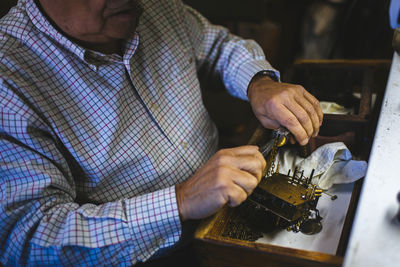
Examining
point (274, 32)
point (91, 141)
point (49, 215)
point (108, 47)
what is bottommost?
point (49, 215)

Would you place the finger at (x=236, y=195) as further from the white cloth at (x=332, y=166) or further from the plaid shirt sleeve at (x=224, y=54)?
the plaid shirt sleeve at (x=224, y=54)

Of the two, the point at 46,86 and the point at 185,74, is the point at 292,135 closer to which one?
the point at 185,74

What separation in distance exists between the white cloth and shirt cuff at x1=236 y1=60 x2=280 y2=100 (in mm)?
358

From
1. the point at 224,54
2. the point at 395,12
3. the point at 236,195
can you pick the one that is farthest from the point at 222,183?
the point at 395,12

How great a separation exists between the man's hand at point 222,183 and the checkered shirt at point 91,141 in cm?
5

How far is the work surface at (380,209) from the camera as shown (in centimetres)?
56

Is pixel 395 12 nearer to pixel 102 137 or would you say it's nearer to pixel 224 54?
pixel 224 54

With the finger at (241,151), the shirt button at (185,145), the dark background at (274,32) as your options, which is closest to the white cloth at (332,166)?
the finger at (241,151)

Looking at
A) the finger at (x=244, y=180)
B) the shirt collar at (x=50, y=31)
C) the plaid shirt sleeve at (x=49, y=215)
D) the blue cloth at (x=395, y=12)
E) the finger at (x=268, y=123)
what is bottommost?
the plaid shirt sleeve at (x=49, y=215)

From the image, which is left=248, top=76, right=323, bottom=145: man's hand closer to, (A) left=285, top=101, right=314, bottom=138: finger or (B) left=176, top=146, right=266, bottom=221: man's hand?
(A) left=285, top=101, right=314, bottom=138: finger

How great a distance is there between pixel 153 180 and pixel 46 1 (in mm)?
569

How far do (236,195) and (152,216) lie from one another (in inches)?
8.3

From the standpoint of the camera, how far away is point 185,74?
3.86 ft

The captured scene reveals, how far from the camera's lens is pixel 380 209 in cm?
64
